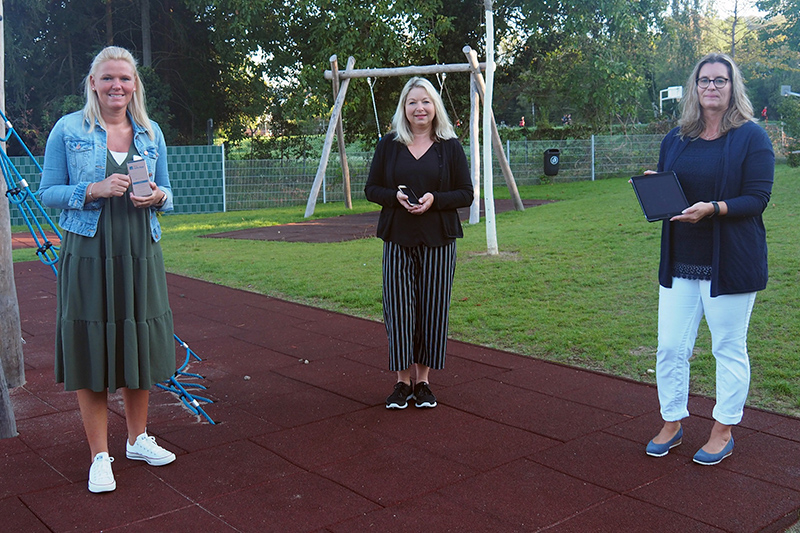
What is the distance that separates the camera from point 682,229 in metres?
3.72

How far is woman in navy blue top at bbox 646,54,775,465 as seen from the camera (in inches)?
139

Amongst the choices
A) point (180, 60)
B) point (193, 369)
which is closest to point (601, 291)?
point (193, 369)

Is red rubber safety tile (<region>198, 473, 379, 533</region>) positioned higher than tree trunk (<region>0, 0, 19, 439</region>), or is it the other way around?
tree trunk (<region>0, 0, 19, 439</region>)

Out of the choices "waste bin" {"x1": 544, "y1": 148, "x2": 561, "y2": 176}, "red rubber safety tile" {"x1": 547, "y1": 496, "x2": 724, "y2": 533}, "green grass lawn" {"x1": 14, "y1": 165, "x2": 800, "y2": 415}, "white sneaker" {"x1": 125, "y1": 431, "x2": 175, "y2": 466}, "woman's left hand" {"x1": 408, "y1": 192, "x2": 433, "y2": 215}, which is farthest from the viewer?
"waste bin" {"x1": 544, "y1": 148, "x2": 561, "y2": 176}

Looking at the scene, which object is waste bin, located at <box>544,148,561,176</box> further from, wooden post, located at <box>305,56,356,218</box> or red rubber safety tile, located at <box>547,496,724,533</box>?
red rubber safety tile, located at <box>547,496,724,533</box>

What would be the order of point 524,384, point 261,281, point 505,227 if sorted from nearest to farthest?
point 524,384, point 261,281, point 505,227

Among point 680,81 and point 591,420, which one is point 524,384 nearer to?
point 591,420

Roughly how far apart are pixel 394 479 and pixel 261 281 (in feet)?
19.1

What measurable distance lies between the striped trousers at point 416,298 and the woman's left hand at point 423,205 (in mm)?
261

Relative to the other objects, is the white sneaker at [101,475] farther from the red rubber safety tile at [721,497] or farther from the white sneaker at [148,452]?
the red rubber safety tile at [721,497]

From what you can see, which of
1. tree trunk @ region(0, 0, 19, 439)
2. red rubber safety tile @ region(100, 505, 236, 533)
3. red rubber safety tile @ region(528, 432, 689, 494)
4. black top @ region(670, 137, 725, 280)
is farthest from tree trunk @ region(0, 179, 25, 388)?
black top @ region(670, 137, 725, 280)

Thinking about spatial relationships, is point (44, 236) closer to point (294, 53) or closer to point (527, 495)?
point (527, 495)

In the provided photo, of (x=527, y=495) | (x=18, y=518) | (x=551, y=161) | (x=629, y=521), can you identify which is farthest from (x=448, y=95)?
(x=18, y=518)

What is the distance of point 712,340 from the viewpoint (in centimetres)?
375
